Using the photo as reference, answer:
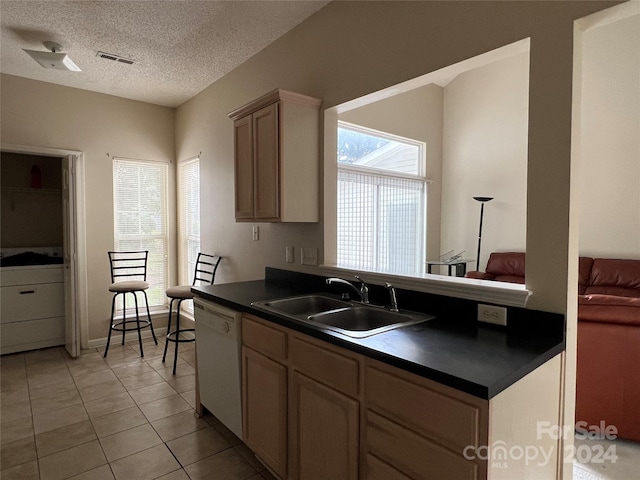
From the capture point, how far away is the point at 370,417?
55.6 inches

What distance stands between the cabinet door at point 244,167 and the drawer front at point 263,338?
2.90 ft

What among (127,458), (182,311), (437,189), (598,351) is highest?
(437,189)

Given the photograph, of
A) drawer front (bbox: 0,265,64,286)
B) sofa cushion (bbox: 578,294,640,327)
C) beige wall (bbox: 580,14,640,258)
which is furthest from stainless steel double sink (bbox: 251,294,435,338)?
beige wall (bbox: 580,14,640,258)

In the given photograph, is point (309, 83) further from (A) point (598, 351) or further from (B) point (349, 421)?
(A) point (598, 351)

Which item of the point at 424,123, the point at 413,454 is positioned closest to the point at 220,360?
the point at 413,454

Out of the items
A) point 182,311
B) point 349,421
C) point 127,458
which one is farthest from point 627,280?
point 182,311

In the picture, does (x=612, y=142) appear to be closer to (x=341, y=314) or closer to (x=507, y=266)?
(x=507, y=266)

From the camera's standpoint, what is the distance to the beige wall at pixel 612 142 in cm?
408

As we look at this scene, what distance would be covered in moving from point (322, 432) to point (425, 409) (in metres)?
0.60

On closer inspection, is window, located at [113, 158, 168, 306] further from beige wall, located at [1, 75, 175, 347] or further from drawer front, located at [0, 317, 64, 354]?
drawer front, located at [0, 317, 64, 354]

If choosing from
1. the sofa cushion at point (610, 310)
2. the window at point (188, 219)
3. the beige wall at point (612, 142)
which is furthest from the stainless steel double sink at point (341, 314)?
the beige wall at point (612, 142)

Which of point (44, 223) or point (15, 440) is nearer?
point (15, 440)

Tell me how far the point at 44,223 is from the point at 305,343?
4.18 m

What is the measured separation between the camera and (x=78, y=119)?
3.94 m
